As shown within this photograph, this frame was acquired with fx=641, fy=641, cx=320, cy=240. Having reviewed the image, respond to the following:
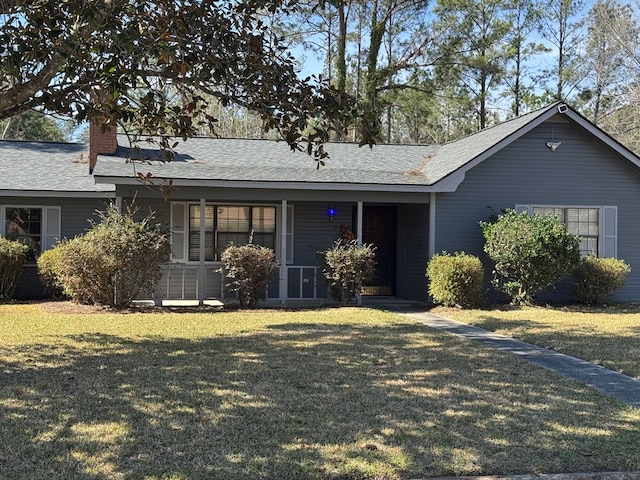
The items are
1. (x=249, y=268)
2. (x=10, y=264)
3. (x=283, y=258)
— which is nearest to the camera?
(x=249, y=268)

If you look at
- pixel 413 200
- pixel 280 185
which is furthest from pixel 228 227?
pixel 413 200

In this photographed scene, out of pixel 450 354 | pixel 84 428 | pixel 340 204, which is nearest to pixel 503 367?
pixel 450 354

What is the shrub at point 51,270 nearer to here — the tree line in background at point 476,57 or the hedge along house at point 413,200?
the hedge along house at point 413,200

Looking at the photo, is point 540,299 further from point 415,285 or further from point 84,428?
point 84,428

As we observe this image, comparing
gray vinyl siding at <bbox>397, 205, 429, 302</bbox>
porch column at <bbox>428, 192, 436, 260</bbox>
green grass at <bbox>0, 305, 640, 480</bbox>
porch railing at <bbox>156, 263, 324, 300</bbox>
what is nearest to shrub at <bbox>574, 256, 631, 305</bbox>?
porch column at <bbox>428, 192, 436, 260</bbox>

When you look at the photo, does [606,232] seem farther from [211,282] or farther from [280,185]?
[211,282]

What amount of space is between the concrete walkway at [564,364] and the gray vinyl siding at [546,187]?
3.83m

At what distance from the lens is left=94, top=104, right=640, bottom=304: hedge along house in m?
13.9

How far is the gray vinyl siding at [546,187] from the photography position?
47.9ft

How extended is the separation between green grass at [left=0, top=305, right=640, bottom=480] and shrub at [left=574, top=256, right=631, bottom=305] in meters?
6.31

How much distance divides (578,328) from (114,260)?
8.35 meters

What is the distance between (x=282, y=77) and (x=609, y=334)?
669cm

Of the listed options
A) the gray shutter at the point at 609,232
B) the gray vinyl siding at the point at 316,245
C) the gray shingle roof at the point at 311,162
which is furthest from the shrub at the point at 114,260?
the gray shutter at the point at 609,232

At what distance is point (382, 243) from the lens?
1666cm
